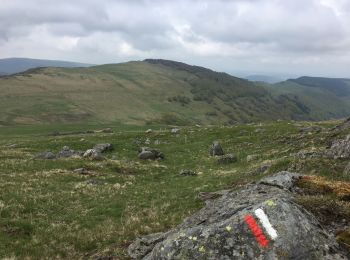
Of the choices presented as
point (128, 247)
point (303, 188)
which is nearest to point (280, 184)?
point (303, 188)

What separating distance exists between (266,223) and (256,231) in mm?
372

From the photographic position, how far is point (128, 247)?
51.6ft

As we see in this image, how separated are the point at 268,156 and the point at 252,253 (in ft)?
114

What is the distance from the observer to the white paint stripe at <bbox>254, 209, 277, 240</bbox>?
10375mm

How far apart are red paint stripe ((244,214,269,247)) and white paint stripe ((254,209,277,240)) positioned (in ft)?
0.53

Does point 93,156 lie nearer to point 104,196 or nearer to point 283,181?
point 104,196

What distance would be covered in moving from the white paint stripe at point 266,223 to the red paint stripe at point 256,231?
0.16 metres

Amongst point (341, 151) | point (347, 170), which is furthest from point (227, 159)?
point (347, 170)

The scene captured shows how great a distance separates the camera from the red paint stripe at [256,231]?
1025 cm

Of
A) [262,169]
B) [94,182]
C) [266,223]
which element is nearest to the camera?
[266,223]

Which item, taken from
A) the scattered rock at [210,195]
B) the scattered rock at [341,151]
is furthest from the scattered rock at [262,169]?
the scattered rock at [210,195]

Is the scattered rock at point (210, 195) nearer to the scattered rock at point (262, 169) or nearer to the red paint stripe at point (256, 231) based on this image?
the scattered rock at point (262, 169)

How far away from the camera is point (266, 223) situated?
35.0 feet

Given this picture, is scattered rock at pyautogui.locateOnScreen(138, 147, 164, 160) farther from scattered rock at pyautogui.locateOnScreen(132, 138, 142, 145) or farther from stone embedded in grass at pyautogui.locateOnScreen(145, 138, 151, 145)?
stone embedded in grass at pyautogui.locateOnScreen(145, 138, 151, 145)
